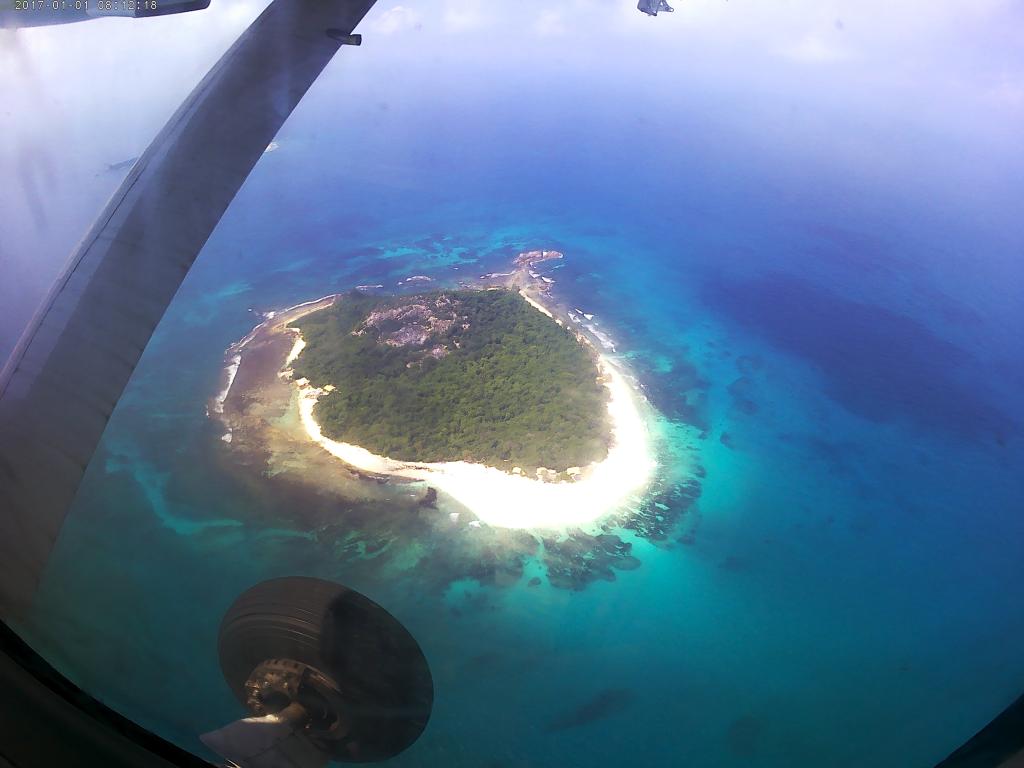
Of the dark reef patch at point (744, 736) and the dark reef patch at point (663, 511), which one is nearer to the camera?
the dark reef patch at point (744, 736)

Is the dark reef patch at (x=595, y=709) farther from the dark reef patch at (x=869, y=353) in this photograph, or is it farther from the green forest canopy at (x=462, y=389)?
the dark reef patch at (x=869, y=353)

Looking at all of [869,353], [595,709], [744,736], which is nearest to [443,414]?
[595,709]

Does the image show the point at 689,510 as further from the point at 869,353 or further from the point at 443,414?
the point at 869,353

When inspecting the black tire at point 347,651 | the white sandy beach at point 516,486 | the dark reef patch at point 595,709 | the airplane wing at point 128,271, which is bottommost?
the white sandy beach at point 516,486

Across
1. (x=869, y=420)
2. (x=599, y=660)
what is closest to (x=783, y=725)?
(x=599, y=660)

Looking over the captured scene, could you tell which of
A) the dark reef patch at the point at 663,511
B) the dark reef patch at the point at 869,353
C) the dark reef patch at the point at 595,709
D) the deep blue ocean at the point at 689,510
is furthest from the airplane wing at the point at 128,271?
the dark reef patch at the point at 869,353
